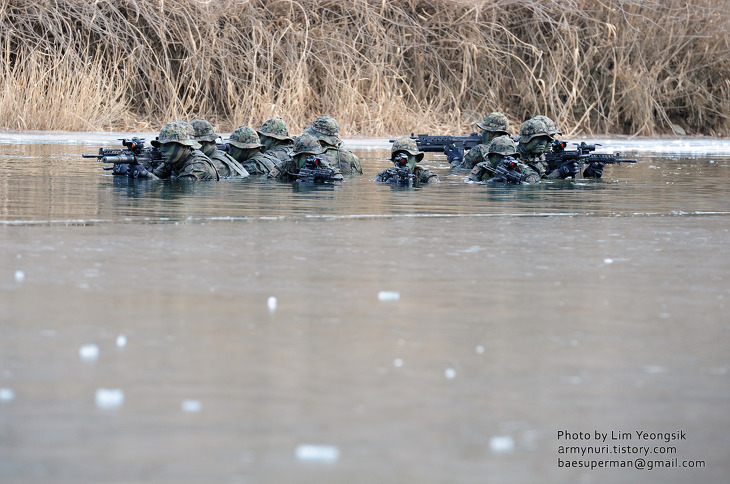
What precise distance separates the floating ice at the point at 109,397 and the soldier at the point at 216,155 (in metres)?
12.5

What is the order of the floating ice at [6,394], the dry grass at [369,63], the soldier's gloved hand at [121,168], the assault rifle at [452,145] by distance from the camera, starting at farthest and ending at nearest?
the dry grass at [369,63]
the assault rifle at [452,145]
the soldier's gloved hand at [121,168]
the floating ice at [6,394]

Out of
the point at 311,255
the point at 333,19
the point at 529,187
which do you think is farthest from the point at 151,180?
the point at 333,19

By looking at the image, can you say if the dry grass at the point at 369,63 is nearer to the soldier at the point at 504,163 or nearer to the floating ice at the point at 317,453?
the soldier at the point at 504,163

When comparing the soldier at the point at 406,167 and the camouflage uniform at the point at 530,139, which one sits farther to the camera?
the camouflage uniform at the point at 530,139

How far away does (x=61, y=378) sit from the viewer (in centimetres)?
495

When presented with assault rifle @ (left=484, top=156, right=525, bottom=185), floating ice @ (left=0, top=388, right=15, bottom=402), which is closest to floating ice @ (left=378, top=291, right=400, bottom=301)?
floating ice @ (left=0, top=388, right=15, bottom=402)

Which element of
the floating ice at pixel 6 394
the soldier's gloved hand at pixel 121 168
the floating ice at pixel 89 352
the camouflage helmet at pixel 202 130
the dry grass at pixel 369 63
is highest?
the dry grass at pixel 369 63

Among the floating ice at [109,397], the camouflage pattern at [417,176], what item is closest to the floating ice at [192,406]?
the floating ice at [109,397]

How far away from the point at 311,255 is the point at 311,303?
195 cm

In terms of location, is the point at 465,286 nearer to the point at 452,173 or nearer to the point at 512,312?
the point at 512,312

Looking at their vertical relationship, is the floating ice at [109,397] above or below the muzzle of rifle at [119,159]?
below

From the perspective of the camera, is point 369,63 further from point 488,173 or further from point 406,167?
point 406,167

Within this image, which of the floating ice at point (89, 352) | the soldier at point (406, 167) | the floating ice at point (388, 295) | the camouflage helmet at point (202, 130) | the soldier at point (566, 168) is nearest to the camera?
the floating ice at point (89, 352)

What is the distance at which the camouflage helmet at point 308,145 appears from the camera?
55.2ft
